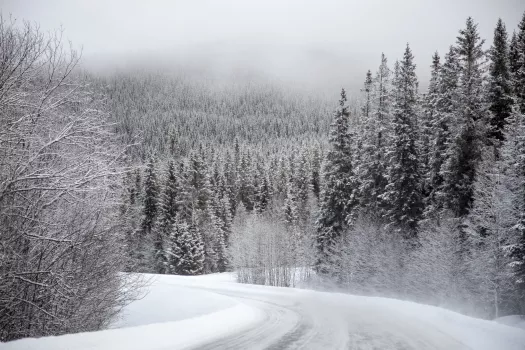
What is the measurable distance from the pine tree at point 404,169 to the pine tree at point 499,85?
5.76m

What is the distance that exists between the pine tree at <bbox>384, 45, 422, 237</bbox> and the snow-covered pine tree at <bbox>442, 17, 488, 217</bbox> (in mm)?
3514

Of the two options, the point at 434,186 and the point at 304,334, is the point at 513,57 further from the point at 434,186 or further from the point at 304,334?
the point at 304,334

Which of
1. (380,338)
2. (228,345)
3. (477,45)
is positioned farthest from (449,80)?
(228,345)

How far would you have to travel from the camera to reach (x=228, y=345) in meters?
9.48

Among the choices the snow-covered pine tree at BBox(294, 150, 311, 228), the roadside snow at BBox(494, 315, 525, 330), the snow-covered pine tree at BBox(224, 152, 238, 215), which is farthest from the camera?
the snow-covered pine tree at BBox(224, 152, 238, 215)

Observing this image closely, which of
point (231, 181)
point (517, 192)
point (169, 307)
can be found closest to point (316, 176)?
point (231, 181)

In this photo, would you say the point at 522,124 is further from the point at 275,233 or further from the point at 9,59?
the point at 275,233

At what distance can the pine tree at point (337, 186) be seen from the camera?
3866 cm

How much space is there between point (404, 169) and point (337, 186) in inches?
293

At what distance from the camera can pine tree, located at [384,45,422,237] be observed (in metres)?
33.0

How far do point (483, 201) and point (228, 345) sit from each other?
2293cm

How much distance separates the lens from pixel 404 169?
109 ft

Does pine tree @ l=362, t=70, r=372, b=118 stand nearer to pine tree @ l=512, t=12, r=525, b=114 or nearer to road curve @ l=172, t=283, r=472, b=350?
pine tree @ l=512, t=12, r=525, b=114

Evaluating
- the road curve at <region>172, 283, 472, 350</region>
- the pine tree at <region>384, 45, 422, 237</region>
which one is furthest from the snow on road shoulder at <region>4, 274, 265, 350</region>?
the pine tree at <region>384, 45, 422, 237</region>
